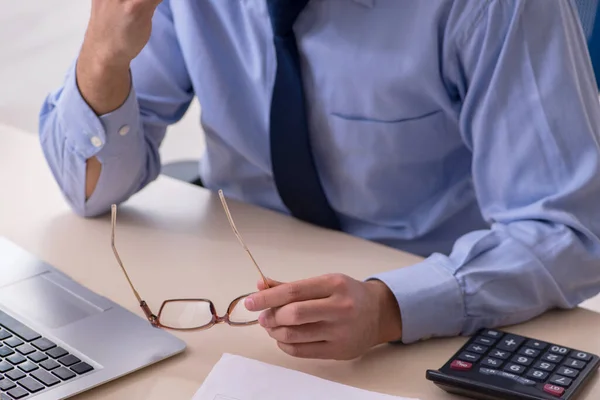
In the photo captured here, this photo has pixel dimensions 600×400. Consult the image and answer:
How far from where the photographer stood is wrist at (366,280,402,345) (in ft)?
3.11

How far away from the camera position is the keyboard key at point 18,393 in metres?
0.83

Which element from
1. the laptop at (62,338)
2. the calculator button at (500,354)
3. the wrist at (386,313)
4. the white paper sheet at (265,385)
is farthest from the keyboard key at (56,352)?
the calculator button at (500,354)

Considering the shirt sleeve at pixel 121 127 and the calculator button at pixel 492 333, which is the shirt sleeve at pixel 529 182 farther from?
the shirt sleeve at pixel 121 127

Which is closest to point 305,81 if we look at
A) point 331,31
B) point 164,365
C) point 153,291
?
point 331,31

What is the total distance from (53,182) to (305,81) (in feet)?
1.43

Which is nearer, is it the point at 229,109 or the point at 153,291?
the point at 153,291

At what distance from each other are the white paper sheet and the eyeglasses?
2.4 inches

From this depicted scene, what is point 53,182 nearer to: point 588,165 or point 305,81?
point 305,81

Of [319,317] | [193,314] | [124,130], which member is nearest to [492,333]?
[319,317]

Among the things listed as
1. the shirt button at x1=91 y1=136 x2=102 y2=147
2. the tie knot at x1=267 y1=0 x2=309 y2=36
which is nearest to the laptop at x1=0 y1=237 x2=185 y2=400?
the shirt button at x1=91 y1=136 x2=102 y2=147

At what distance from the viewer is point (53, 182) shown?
4.50 feet

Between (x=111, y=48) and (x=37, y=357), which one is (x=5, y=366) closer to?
(x=37, y=357)

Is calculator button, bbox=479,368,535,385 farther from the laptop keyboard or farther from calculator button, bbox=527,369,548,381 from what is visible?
the laptop keyboard

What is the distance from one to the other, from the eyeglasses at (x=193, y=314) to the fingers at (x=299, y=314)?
3 cm
